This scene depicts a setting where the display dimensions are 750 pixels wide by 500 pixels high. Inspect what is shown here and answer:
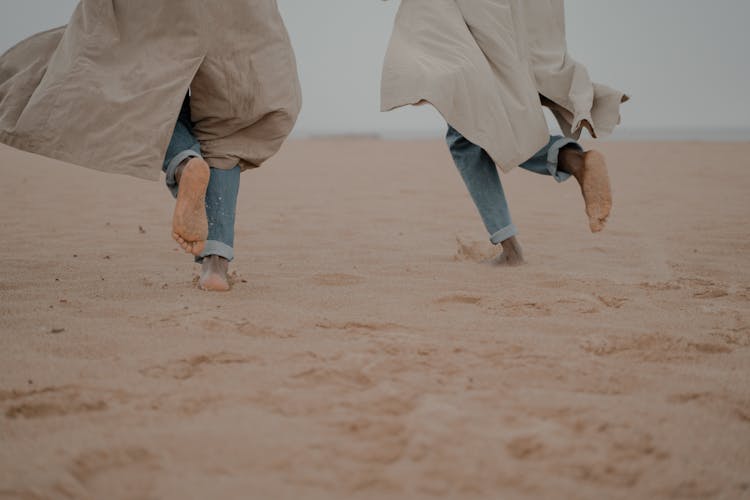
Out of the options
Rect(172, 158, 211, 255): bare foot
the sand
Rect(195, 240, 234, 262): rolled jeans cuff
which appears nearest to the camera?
the sand

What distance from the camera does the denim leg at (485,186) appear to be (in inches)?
111

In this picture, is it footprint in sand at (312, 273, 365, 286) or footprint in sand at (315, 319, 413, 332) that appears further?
footprint in sand at (312, 273, 365, 286)

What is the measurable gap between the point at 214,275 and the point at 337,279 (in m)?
0.48

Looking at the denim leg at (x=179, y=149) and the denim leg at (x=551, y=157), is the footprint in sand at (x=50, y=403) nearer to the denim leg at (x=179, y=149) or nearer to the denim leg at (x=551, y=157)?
the denim leg at (x=179, y=149)

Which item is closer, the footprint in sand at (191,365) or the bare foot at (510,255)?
the footprint in sand at (191,365)

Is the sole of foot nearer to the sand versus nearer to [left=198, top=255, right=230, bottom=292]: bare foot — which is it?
the sand

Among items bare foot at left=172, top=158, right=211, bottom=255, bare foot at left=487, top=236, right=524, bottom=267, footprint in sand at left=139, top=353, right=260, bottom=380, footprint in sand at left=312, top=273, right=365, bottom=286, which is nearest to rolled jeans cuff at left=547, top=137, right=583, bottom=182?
bare foot at left=487, top=236, right=524, bottom=267

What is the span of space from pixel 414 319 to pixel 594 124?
1.21 meters

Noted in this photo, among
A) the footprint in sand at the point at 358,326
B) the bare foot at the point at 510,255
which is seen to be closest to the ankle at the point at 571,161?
the bare foot at the point at 510,255

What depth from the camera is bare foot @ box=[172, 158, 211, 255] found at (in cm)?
204

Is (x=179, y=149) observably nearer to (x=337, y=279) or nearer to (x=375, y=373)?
(x=337, y=279)

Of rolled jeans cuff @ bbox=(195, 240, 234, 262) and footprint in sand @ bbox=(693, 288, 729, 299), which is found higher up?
rolled jeans cuff @ bbox=(195, 240, 234, 262)

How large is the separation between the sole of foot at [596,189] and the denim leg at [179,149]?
1.40m

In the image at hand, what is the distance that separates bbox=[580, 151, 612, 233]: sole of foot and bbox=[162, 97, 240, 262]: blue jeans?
127cm
